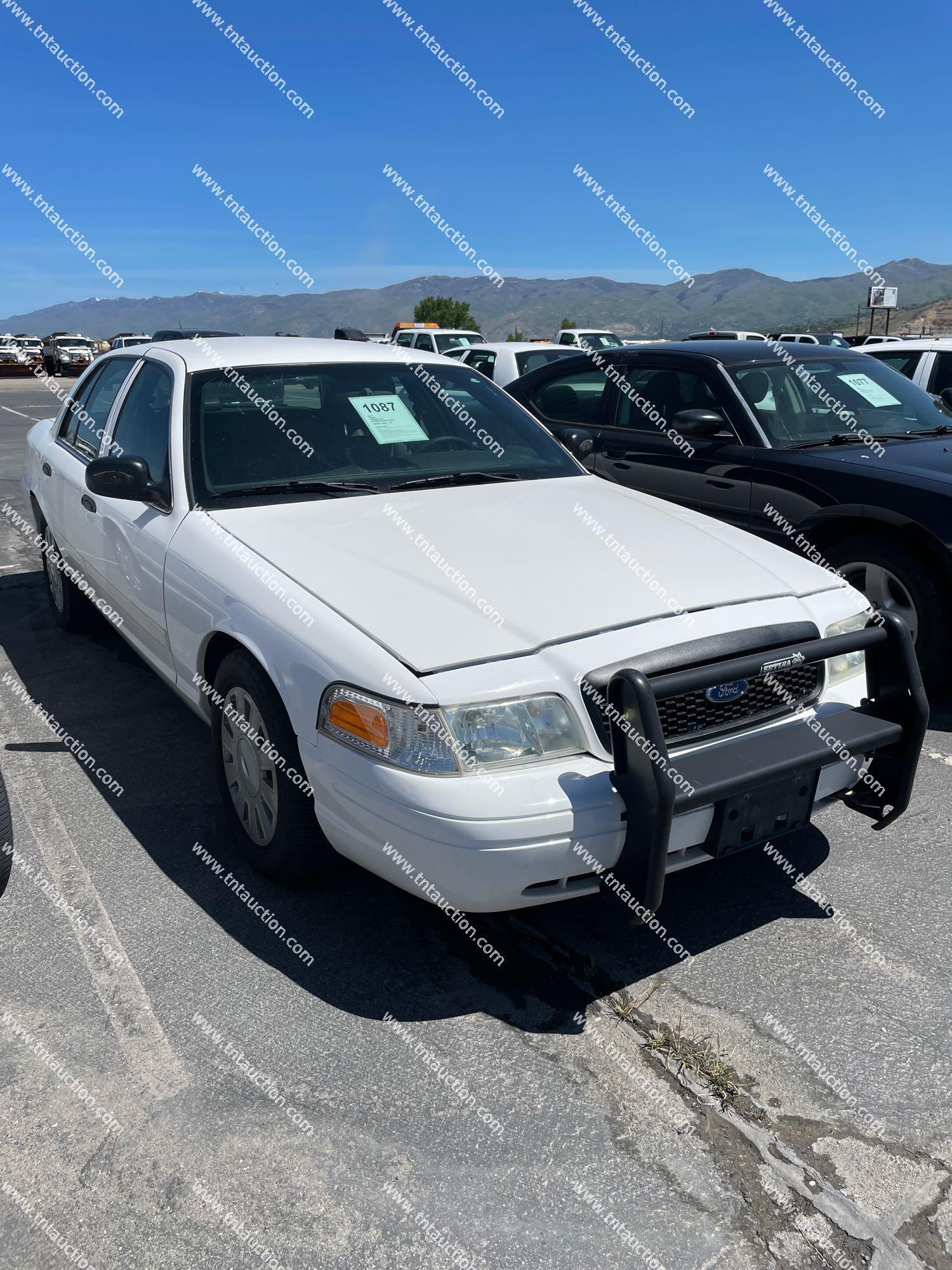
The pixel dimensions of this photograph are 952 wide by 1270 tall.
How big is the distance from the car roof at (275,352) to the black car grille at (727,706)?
229 cm

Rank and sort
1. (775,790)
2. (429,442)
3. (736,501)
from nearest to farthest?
(775,790) < (429,442) < (736,501)

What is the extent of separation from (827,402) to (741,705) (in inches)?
130

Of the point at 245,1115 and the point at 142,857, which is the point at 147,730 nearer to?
the point at 142,857

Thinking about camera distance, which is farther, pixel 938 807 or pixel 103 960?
pixel 938 807

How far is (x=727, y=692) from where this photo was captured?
2.73 metres

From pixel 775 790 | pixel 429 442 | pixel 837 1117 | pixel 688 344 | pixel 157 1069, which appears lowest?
pixel 157 1069

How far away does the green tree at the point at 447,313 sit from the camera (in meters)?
108

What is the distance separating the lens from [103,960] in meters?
2.83

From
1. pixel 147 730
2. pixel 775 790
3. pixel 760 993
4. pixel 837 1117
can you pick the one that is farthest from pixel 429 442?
pixel 837 1117

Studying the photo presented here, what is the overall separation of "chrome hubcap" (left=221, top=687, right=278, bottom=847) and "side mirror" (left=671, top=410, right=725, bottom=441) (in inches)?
123

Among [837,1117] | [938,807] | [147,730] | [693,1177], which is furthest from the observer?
[147,730]

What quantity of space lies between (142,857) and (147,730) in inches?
46.7
